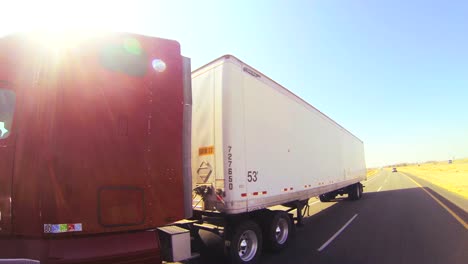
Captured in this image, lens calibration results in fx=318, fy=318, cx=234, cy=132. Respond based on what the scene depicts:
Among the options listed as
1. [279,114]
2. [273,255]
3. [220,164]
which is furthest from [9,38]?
[273,255]

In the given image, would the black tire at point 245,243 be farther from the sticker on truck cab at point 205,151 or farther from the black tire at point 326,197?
the black tire at point 326,197

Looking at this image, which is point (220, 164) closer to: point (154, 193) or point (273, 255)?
point (154, 193)

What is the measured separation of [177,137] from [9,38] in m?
2.28

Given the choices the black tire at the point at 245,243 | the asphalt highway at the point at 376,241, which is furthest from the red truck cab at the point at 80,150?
the asphalt highway at the point at 376,241

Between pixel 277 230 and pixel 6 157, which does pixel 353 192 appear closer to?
pixel 277 230

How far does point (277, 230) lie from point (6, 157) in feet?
17.8

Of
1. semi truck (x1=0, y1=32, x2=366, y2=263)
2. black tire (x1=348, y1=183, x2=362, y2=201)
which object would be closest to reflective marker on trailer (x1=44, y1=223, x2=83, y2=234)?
semi truck (x1=0, y1=32, x2=366, y2=263)

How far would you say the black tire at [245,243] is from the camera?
18.6ft

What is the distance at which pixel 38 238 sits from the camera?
3422 millimetres

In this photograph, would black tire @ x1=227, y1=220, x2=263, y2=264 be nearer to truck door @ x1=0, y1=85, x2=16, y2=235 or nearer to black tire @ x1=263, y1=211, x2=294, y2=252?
black tire @ x1=263, y1=211, x2=294, y2=252

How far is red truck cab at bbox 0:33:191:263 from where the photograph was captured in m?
3.43

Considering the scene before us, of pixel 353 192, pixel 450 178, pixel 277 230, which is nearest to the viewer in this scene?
pixel 277 230

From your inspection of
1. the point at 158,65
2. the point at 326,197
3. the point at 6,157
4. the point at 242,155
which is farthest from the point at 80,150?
the point at 326,197

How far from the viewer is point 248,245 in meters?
6.25
